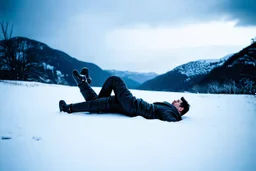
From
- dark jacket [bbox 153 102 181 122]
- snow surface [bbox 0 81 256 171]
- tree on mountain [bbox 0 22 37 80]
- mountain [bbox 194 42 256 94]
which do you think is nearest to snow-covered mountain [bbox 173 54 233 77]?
mountain [bbox 194 42 256 94]

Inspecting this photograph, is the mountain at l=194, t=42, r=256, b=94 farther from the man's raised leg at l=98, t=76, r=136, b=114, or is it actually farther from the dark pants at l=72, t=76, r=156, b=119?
the man's raised leg at l=98, t=76, r=136, b=114

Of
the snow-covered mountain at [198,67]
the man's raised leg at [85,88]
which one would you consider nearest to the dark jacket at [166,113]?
the man's raised leg at [85,88]

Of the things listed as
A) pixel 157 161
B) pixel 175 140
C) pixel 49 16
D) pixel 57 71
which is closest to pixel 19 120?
pixel 157 161

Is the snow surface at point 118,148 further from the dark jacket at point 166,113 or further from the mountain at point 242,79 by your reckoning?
the mountain at point 242,79

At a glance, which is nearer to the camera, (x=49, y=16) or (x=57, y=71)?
(x=49, y=16)

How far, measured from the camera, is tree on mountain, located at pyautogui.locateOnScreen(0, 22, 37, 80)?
1650 centimetres

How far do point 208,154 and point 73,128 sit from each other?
1.20 m

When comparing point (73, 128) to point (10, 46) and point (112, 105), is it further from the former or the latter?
point (10, 46)

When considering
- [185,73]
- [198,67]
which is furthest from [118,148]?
[198,67]

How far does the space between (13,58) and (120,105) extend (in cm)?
2041

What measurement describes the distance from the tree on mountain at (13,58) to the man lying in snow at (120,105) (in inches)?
713

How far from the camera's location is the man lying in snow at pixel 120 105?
2.10 metres

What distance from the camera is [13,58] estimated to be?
1738 cm

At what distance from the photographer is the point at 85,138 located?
1.23 m
